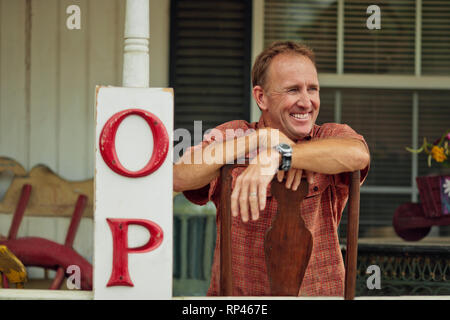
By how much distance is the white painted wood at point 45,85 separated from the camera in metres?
4.59

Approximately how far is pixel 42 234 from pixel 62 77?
106cm

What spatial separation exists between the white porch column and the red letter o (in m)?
0.17

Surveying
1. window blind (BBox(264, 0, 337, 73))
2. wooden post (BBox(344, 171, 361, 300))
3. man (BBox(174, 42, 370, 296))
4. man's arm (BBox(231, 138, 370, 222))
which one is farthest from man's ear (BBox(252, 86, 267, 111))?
window blind (BBox(264, 0, 337, 73))

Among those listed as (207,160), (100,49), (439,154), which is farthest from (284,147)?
(100,49)

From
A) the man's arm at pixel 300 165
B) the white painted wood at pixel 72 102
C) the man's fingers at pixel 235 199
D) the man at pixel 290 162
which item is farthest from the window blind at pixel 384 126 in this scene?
the man's fingers at pixel 235 199

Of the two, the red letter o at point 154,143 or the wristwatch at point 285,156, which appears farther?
the red letter o at point 154,143

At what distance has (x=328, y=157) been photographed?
217 centimetres

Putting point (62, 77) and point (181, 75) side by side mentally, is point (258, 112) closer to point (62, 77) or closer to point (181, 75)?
point (181, 75)

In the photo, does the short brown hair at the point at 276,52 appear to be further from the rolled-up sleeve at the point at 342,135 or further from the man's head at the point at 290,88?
the rolled-up sleeve at the point at 342,135

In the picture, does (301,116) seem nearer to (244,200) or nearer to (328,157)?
(328,157)

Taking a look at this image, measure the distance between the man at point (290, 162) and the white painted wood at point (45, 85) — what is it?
2.37m

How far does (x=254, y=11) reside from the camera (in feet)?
14.8

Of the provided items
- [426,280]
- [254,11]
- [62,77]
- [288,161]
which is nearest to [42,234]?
[62,77]

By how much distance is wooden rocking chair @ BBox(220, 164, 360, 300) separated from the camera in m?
2.07
